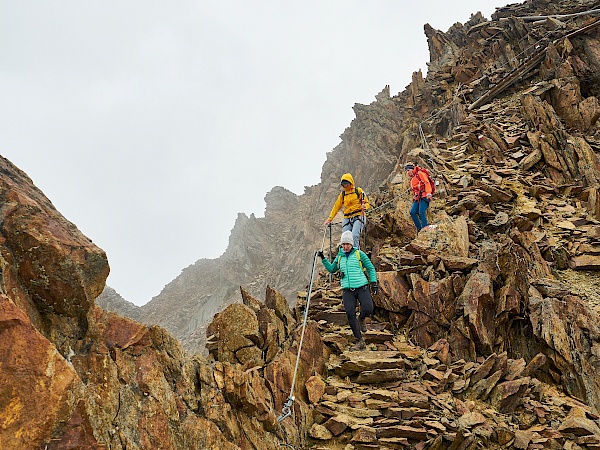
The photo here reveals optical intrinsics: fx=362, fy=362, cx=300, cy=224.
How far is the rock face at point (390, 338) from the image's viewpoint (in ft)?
12.4

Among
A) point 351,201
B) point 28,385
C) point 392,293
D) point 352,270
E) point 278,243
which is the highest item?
point 278,243

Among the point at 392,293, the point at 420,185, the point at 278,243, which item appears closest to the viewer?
the point at 392,293

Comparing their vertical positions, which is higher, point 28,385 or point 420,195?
point 420,195

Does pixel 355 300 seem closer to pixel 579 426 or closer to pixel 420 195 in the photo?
pixel 579 426

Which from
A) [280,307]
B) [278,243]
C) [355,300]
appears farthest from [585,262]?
[278,243]

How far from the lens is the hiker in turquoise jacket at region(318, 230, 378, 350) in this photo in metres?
8.47

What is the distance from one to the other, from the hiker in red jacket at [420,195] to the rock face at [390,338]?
636mm

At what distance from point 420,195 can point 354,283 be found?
5688 mm

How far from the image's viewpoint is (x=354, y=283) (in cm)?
863

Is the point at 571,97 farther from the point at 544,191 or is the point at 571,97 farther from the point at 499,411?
the point at 499,411

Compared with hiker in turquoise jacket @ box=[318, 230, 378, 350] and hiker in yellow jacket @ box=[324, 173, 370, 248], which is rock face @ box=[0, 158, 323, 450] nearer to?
hiker in turquoise jacket @ box=[318, 230, 378, 350]

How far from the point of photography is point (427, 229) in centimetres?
1212

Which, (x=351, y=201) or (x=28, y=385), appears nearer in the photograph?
(x=28, y=385)

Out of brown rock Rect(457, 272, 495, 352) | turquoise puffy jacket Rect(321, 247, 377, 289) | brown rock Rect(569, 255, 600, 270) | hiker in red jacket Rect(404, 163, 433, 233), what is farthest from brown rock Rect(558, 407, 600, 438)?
hiker in red jacket Rect(404, 163, 433, 233)
